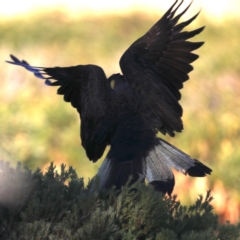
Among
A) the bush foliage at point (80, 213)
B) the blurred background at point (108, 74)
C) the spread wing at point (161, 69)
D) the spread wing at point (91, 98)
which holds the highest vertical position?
the blurred background at point (108, 74)

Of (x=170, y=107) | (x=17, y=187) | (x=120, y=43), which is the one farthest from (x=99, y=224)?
(x=120, y=43)

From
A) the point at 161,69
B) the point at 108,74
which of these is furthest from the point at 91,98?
the point at 108,74

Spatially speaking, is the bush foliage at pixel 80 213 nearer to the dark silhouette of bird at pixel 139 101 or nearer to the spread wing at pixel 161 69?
the dark silhouette of bird at pixel 139 101

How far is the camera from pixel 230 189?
25.2 feet

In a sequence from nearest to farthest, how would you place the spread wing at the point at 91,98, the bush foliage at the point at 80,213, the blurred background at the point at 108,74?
the bush foliage at the point at 80,213 → the spread wing at the point at 91,98 → the blurred background at the point at 108,74

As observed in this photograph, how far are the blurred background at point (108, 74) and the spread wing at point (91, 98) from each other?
302 centimetres

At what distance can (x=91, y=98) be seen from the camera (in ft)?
14.5

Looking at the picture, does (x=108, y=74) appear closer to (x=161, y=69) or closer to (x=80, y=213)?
(x=161, y=69)

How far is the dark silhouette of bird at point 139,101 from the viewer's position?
4.23 m

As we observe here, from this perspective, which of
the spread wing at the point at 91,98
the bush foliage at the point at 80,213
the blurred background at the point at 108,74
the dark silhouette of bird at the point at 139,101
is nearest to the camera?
the bush foliage at the point at 80,213

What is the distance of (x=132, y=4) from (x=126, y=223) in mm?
10584

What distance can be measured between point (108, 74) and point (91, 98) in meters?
5.56

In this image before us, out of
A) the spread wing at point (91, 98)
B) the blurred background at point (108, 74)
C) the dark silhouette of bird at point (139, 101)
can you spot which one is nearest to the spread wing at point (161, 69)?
the dark silhouette of bird at point (139, 101)

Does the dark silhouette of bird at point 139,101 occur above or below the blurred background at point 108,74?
below
